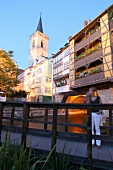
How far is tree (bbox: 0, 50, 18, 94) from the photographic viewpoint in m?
20.5

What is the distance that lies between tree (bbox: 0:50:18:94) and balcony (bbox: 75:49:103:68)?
10.7 metres

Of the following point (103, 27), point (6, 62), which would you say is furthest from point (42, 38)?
point (103, 27)

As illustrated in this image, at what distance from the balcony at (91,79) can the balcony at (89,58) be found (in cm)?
222

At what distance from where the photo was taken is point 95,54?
639 inches

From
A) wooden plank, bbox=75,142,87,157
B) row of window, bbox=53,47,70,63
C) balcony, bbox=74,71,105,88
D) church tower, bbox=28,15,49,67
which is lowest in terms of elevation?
wooden plank, bbox=75,142,87,157

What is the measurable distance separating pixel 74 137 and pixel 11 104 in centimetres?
185

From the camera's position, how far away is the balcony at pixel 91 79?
14.9 meters

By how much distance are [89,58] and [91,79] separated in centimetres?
305

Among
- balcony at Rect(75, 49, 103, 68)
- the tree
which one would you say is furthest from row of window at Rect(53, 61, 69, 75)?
the tree

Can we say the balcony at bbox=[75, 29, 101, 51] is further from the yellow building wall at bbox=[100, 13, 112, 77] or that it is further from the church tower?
the church tower

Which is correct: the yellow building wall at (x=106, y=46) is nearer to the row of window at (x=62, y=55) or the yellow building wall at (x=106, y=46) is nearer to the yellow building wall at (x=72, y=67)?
the yellow building wall at (x=72, y=67)

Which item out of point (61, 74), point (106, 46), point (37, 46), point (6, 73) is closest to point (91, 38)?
point (106, 46)

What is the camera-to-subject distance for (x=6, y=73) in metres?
21.5

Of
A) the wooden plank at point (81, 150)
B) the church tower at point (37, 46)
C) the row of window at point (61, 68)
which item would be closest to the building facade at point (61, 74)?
the row of window at point (61, 68)
